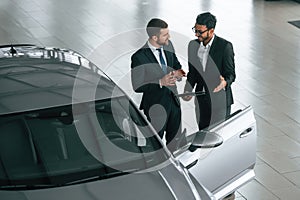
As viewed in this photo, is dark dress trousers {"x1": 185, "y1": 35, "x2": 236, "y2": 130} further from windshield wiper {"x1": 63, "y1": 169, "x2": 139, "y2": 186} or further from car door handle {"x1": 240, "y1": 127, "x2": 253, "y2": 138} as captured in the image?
windshield wiper {"x1": 63, "y1": 169, "x2": 139, "y2": 186}

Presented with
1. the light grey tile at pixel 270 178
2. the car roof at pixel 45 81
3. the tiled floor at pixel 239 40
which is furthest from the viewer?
the tiled floor at pixel 239 40

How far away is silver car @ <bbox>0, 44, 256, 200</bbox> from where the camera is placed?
4.82 m

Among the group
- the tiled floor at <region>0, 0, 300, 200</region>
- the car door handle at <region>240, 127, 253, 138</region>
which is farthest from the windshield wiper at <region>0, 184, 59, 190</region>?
the tiled floor at <region>0, 0, 300, 200</region>

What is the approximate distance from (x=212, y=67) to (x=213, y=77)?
92 mm

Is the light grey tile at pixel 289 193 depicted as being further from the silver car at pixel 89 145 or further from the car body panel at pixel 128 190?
the car body panel at pixel 128 190

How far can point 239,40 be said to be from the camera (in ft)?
37.0

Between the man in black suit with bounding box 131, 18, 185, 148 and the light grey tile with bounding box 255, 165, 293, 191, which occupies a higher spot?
the man in black suit with bounding box 131, 18, 185, 148

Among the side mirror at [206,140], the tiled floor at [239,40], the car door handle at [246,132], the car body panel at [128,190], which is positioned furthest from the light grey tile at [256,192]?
the car body panel at [128,190]

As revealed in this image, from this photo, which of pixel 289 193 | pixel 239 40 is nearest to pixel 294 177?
pixel 289 193

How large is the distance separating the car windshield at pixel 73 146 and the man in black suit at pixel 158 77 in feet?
2.89

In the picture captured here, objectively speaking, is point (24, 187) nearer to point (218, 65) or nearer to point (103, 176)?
point (103, 176)

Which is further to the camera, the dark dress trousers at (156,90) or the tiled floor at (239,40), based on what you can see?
the tiled floor at (239,40)

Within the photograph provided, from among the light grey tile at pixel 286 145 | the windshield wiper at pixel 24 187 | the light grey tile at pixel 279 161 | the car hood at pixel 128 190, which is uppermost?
the windshield wiper at pixel 24 187

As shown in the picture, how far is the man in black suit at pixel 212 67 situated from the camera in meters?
6.43
